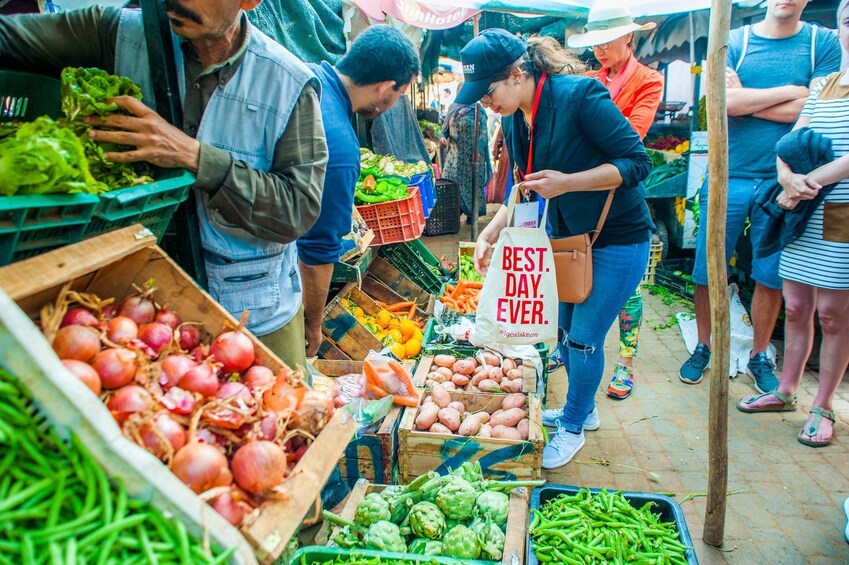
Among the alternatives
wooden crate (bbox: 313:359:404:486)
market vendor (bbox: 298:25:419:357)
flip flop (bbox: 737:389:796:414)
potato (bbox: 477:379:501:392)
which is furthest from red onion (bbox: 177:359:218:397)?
flip flop (bbox: 737:389:796:414)

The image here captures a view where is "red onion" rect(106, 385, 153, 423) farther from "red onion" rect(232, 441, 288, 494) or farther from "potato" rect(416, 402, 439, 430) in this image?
"potato" rect(416, 402, 439, 430)

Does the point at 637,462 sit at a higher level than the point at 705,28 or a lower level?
lower

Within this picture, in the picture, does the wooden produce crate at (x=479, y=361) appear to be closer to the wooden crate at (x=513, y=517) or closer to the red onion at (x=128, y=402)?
the wooden crate at (x=513, y=517)

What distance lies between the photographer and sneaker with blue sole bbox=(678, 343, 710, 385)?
4902 millimetres

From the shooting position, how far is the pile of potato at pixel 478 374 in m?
3.80

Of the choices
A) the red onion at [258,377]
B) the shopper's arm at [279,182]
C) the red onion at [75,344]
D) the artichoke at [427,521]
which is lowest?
the artichoke at [427,521]

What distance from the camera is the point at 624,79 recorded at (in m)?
4.25

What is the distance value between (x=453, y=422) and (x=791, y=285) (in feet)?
8.27

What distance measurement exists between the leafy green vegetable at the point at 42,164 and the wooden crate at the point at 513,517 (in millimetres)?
1762

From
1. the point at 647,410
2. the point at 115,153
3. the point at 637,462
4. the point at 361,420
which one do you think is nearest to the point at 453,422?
the point at 361,420

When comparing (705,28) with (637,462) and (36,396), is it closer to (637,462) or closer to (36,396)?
(637,462)

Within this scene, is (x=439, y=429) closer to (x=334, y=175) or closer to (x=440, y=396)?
(x=440, y=396)

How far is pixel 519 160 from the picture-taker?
3383 millimetres

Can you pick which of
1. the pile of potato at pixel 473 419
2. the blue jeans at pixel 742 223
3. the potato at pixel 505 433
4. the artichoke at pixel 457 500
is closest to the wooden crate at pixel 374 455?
the pile of potato at pixel 473 419
